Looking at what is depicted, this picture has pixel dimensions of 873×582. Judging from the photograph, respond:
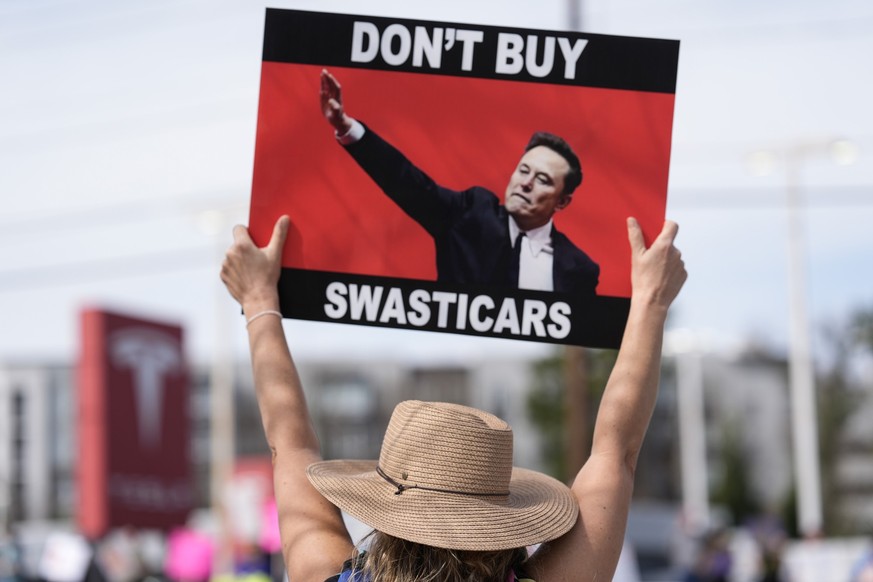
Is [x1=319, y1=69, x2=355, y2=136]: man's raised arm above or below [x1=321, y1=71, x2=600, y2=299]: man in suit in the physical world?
above

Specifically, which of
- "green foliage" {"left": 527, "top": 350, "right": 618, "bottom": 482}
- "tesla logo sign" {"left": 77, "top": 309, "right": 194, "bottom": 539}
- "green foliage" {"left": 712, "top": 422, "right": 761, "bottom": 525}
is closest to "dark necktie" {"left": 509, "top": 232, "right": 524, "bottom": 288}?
"tesla logo sign" {"left": 77, "top": 309, "right": 194, "bottom": 539}

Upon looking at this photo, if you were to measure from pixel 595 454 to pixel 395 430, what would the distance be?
1.48ft

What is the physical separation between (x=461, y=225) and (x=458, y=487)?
0.81m

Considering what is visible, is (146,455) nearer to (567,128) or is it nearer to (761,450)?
(567,128)

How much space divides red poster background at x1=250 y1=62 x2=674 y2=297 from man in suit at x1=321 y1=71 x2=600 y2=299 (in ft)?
0.07

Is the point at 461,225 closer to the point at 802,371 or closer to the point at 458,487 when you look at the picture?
the point at 458,487

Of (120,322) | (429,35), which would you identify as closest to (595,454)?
(429,35)

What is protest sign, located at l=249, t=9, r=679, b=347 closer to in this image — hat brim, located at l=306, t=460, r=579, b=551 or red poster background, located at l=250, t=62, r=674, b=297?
red poster background, located at l=250, t=62, r=674, b=297

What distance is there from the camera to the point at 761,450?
7650cm

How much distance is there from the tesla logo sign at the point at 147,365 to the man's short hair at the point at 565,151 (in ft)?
52.5

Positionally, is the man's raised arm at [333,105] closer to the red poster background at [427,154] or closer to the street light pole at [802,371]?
the red poster background at [427,154]

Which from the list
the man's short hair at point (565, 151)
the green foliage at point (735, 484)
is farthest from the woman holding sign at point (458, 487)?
the green foliage at point (735, 484)

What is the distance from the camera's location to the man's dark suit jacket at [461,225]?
3.01 m

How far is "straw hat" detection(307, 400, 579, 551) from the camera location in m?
2.38
